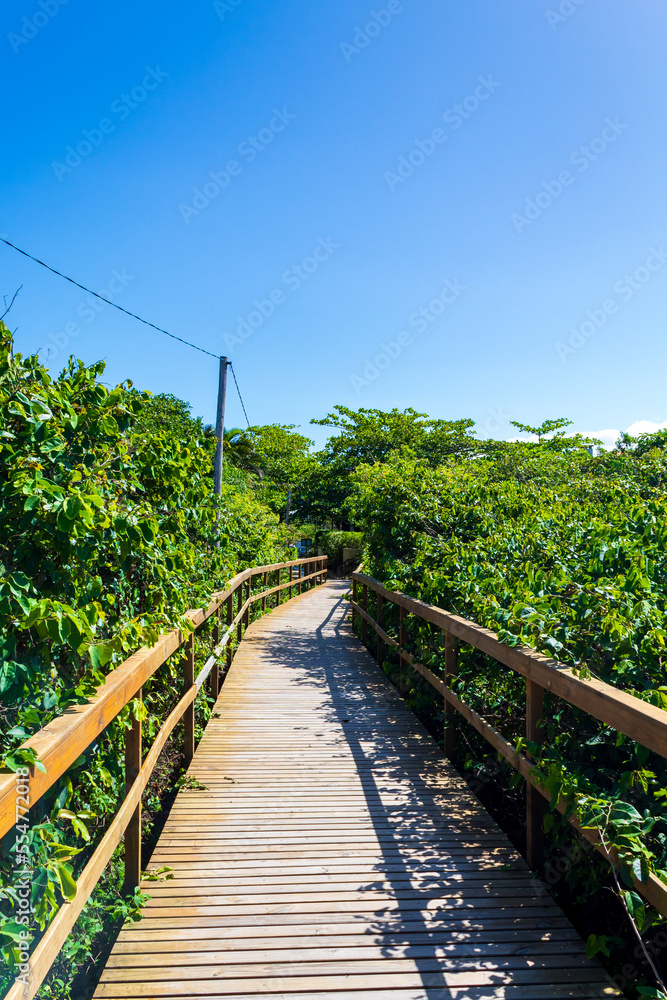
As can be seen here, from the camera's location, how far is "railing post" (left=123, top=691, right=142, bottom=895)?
2.53 m

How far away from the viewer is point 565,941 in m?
2.28

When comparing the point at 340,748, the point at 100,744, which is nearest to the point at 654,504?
the point at 340,748

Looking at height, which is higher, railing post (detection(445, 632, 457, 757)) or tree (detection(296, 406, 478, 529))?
tree (detection(296, 406, 478, 529))

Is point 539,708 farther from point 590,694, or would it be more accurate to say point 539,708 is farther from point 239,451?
point 239,451

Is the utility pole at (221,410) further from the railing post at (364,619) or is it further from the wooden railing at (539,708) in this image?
the wooden railing at (539,708)

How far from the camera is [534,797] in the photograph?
267cm

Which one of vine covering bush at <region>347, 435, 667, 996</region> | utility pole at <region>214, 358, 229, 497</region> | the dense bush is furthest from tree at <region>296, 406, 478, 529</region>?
vine covering bush at <region>347, 435, 667, 996</region>

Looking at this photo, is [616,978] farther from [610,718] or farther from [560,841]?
[610,718]

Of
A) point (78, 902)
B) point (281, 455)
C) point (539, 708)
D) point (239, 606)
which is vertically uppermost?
point (281, 455)

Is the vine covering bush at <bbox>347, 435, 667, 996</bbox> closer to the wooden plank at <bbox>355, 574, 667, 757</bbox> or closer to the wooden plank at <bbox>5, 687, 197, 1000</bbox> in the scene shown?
the wooden plank at <bbox>355, 574, 667, 757</bbox>

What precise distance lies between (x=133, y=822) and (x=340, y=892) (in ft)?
2.95

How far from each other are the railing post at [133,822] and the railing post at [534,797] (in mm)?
1579

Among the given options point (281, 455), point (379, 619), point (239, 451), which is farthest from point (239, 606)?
point (281, 455)

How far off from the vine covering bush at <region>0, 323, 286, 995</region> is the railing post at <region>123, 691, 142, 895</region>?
59 mm
